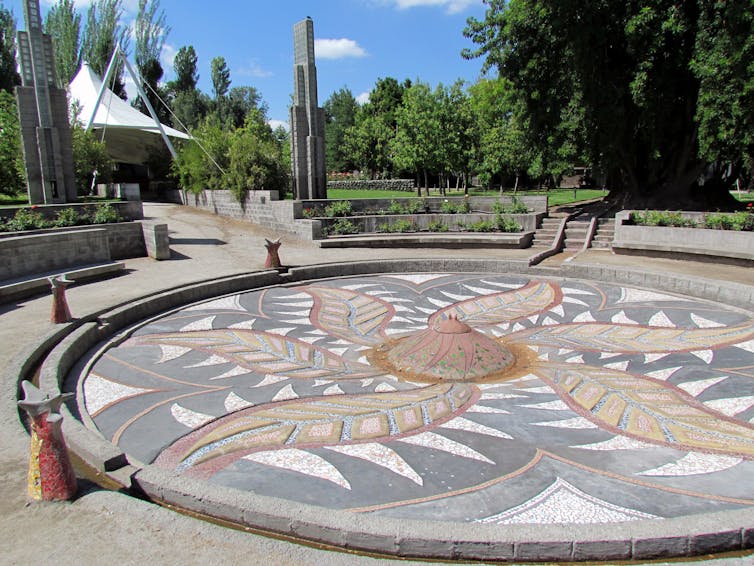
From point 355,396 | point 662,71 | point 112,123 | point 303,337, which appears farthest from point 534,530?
point 112,123

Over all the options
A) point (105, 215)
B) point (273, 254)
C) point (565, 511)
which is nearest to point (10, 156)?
point (105, 215)

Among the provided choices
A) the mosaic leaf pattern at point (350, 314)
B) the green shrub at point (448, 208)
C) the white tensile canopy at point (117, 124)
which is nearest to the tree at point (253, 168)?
the green shrub at point (448, 208)

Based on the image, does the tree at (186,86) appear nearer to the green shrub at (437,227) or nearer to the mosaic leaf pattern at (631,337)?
the green shrub at (437,227)

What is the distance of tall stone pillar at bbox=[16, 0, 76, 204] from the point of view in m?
16.3

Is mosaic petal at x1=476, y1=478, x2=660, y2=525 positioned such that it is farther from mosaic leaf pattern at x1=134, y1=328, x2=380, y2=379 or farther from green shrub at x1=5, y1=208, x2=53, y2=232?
green shrub at x1=5, y1=208, x2=53, y2=232

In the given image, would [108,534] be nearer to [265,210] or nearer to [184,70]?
[265,210]

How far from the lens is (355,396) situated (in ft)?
20.9

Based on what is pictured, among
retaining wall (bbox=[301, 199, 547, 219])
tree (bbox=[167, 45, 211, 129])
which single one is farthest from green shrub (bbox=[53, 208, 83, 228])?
tree (bbox=[167, 45, 211, 129])

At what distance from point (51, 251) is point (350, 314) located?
747 centimetres

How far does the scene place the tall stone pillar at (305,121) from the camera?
842 inches

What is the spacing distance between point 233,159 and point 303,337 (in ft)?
48.8

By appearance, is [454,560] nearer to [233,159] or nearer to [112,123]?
[233,159]

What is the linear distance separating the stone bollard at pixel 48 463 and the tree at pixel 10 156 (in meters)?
19.1

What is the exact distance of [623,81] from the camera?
18234 millimetres
